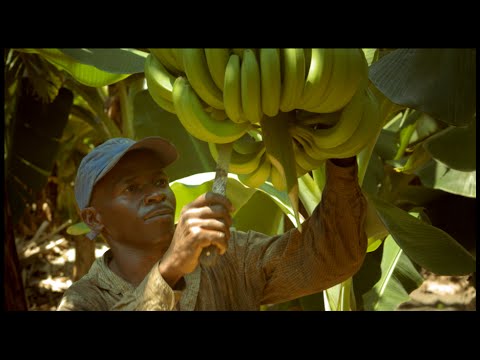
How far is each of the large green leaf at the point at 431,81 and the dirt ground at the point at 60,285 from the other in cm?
264

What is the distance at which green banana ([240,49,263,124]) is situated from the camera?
A: 815mm

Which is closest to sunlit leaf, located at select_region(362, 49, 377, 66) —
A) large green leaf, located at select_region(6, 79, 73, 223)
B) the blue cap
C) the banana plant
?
the banana plant

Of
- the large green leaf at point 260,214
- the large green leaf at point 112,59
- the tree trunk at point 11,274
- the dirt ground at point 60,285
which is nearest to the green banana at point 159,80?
the large green leaf at point 112,59

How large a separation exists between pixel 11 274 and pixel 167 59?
126 cm

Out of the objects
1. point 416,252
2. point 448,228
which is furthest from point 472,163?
point 416,252

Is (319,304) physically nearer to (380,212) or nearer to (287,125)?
(380,212)

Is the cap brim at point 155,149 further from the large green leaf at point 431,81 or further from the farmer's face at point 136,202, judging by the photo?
the large green leaf at point 431,81

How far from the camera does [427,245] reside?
1217 mm

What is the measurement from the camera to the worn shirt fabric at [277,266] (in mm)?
961

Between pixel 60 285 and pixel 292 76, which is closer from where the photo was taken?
pixel 292 76

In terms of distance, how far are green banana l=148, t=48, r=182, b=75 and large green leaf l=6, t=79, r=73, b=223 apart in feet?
5.03

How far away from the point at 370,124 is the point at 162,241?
1.03 ft

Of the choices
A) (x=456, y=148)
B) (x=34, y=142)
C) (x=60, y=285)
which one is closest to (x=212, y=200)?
(x=456, y=148)

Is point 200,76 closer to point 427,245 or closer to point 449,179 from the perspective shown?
point 427,245
